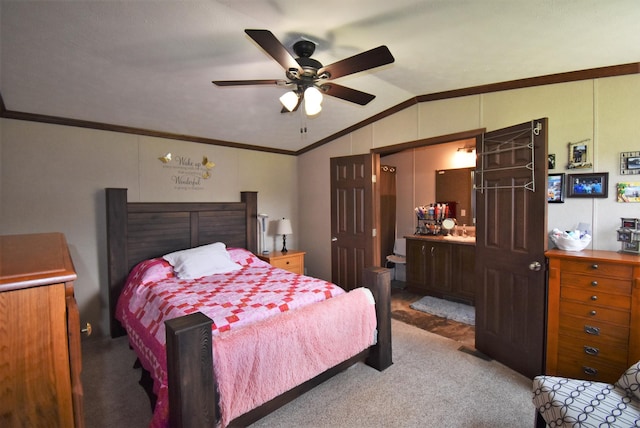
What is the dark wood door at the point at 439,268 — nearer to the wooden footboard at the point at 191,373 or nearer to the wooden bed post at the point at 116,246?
the wooden footboard at the point at 191,373

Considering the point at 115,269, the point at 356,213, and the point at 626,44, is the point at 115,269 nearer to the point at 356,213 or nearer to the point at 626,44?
the point at 356,213

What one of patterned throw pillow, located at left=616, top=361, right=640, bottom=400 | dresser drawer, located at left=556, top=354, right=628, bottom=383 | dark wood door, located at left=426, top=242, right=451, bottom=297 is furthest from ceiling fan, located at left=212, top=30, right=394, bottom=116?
dark wood door, located at left=426, top=242, right=451, bottom=297

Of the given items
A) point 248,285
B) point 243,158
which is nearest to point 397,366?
point 248,285

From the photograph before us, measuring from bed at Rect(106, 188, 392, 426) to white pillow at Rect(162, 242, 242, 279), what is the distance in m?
0.24

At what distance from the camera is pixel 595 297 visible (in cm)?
209

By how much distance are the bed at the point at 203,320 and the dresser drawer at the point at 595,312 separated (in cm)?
131

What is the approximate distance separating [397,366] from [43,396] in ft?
8.33

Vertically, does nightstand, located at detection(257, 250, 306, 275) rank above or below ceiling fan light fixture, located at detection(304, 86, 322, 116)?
below

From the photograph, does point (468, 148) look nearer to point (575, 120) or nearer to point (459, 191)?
point (459, 191)

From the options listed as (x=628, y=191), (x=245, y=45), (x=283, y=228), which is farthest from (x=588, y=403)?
(x=283, y=228)

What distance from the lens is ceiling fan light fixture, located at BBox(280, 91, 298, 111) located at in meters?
2.04

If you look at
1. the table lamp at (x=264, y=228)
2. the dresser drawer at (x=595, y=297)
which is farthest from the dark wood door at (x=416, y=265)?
Answer: the dresser drawer at (x=595, y=297)

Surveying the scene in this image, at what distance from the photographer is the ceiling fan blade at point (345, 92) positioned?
2.07 m

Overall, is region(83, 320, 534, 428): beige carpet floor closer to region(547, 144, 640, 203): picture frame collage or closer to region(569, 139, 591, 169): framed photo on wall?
region(547, 144, 640, 203): picture frame collage
